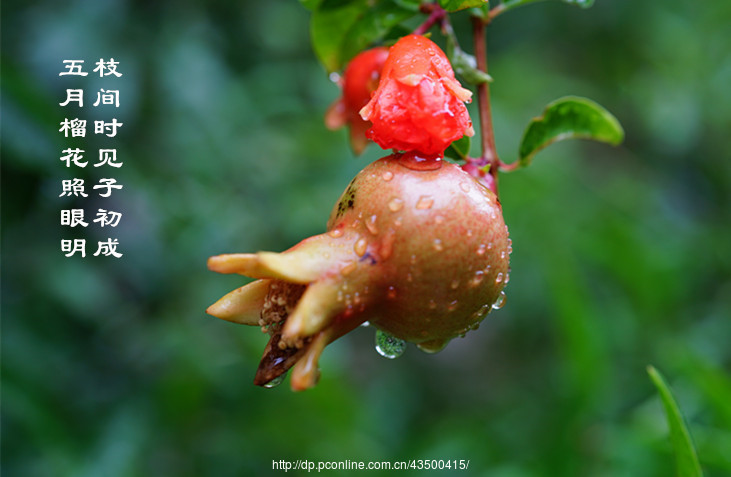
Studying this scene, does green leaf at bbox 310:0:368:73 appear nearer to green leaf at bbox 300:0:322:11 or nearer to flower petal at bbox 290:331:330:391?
green leaf at bbox 300:0:322:11

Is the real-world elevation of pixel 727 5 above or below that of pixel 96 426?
above

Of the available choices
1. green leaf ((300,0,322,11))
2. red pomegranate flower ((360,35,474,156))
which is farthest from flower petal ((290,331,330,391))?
green leaf ((300,0,322,11))

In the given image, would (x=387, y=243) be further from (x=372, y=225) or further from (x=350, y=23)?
(x=350, y=23)

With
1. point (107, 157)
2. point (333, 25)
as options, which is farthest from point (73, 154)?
point (333, 25)

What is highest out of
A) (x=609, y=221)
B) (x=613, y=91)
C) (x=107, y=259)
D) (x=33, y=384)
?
(x=613, y=91)

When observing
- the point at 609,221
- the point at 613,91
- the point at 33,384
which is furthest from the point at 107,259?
the point at 613,91

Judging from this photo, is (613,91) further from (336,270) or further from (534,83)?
(336,270)
